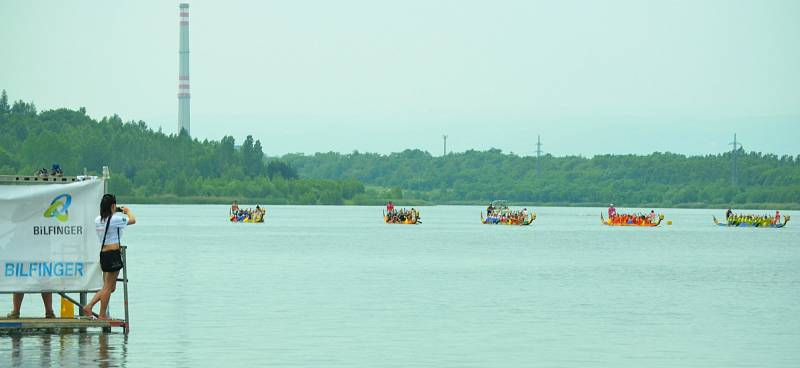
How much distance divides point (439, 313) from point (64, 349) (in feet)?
47.0

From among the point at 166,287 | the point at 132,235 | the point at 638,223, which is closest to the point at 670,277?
the point at 166,287

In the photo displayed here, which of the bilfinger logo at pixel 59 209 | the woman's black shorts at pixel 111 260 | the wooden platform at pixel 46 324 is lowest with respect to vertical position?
the wooden platform at pixel 46 324

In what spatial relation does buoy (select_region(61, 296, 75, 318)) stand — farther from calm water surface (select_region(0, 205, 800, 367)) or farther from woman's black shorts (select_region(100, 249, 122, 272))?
woman's black shorts (select_region(100, 249, 122, 272))

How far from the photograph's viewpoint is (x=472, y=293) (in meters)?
46.0

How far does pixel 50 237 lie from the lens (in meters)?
25.7

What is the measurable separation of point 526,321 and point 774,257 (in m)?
52.4

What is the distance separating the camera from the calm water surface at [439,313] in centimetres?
2577

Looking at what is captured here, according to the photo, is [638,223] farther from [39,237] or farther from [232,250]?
[39,237]

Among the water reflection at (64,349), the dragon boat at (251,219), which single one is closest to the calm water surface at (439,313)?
the water reflection at (64,349)

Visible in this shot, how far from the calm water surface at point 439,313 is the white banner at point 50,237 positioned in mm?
1132

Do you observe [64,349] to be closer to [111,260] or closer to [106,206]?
[111,260]

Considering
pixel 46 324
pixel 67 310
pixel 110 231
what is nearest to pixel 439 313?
pixel 67 310

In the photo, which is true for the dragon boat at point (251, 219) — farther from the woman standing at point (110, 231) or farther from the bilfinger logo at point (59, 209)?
the woman standing at point (110, 231)

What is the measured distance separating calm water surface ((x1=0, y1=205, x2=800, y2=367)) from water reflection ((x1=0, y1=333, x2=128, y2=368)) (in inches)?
2.3
